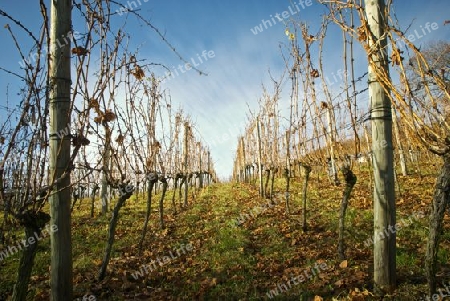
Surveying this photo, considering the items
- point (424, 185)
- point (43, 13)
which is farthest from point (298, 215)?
point (43, 13)

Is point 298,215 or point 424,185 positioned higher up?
point 424,185

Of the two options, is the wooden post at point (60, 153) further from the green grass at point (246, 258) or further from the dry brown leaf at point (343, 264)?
the dry brown leaf at point (343, 264)

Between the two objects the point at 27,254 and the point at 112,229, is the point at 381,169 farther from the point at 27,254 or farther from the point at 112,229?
the point at 112,229

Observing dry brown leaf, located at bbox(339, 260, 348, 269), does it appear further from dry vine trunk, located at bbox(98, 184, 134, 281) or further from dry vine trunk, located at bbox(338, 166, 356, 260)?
dry vine trunk, located at bbox(98, 184, 134, 281)

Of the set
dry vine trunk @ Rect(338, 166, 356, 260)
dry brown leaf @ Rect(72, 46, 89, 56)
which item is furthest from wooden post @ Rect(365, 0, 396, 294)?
dry brown leaf @ Rect(72, 46, 89, 56)

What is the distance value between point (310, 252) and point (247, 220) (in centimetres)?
340

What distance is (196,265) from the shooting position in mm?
5391

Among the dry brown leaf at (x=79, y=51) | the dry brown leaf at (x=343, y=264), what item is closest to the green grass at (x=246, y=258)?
the dry brown leaf at (x=343, y=264)

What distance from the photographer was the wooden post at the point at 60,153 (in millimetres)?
2916

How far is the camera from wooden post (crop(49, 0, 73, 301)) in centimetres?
292

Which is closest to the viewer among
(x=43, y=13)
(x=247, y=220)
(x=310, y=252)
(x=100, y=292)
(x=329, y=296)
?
(x=43, y=13)

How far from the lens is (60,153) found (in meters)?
2.94

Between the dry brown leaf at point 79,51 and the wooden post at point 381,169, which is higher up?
the dry brown leaf at point 79,51

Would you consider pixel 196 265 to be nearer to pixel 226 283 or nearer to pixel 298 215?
pixel 226 283
